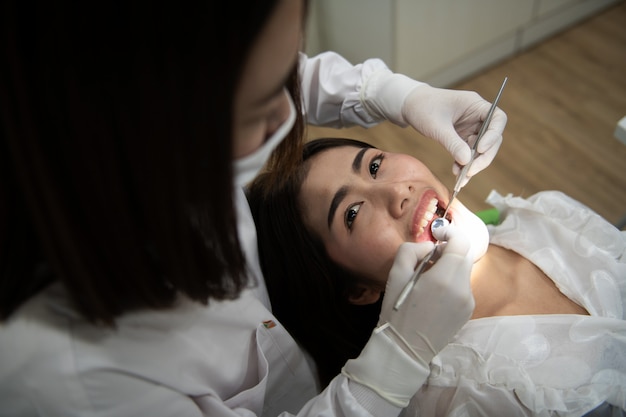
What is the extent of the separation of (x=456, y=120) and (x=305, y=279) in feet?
2.11

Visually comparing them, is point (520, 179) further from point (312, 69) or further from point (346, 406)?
point (346, 406)

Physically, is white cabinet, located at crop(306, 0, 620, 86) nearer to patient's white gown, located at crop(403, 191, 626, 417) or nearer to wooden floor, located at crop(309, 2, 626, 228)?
wooden floor, located at crop(309, 2, 626, 228)

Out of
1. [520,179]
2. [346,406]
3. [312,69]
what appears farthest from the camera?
[520,179]

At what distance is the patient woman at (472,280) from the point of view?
1.07 meters

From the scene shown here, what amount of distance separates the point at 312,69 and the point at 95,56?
3.40 feet

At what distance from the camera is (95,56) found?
0.50 meters

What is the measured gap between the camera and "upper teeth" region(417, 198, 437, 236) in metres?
1.18

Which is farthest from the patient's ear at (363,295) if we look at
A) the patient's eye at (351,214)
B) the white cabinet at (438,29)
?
the white cabinet at (438,29)

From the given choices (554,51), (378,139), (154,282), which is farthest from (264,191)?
(554,51)

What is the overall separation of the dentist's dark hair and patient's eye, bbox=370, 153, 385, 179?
2.20 ft

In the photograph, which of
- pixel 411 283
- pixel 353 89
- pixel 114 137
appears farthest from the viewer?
pixel 353 89

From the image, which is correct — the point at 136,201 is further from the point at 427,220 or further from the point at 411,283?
the point at 427,220

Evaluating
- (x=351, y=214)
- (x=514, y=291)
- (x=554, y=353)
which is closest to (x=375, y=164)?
(x=351, y=214)

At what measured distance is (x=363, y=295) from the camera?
1.34m
